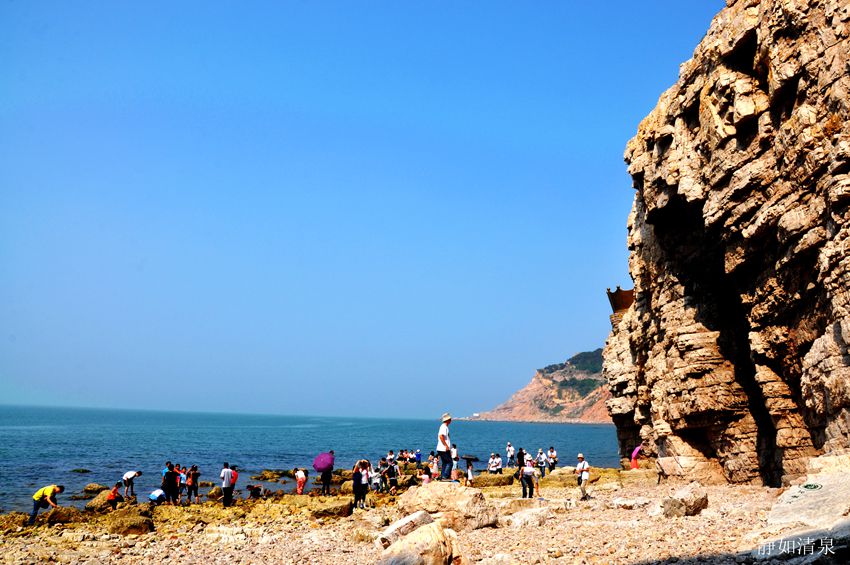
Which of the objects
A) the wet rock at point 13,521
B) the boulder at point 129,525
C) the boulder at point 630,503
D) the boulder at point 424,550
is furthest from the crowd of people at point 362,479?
the boulder at point 424,550

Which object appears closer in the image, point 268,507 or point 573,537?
point 573,537

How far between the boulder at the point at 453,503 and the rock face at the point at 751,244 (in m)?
10.3

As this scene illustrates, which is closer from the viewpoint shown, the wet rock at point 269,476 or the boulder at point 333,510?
the boulder at point 333,510

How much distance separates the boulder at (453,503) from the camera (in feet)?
61.5

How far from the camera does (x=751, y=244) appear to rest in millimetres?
23109

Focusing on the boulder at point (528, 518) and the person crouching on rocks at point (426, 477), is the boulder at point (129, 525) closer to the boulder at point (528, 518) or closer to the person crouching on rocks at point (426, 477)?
the person crouching on rocks at point (426, 477)

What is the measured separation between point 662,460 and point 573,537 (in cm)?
1540

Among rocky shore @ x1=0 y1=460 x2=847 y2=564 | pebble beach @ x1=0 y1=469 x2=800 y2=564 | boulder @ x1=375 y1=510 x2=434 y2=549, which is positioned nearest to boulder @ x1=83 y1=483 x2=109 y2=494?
pebble beach @ x1=0 y1=469 x2=800 y2=564

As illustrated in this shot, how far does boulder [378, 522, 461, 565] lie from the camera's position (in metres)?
12.0

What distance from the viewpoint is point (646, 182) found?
30516 millimetres

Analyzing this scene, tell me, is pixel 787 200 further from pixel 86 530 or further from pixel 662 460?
pixel 86 530

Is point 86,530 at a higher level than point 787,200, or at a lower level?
lower

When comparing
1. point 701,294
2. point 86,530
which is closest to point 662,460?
point 701,294

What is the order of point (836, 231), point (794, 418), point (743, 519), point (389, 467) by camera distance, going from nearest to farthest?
1. point (743, 519)
2. point (836, 231)
3. point (794, 418)
4. point (389, 467)
